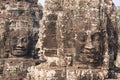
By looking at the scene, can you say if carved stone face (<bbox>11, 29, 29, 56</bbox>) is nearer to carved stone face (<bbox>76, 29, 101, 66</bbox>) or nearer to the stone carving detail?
the stone carving detail

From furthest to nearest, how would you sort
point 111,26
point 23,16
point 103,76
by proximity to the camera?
point 23,16, point 111,26, point 103,76

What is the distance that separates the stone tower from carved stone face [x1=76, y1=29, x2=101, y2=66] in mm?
21049

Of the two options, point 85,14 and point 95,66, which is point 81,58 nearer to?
point 95,66

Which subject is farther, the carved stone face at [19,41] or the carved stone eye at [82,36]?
the carved stone face at [19,41]

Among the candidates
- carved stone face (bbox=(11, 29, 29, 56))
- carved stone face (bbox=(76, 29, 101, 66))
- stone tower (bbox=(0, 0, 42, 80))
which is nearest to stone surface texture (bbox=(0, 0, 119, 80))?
carved stone face (bbox=(76, 29, 101, 66))

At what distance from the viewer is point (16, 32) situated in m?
31.6

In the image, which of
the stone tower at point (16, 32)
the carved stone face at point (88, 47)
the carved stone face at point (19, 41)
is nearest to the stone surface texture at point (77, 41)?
the carved stone face at point (88, 47)

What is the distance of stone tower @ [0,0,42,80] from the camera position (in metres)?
31.4

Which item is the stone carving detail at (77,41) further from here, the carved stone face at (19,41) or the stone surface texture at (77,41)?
the carved stone face at (19,41)

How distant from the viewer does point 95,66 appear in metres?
10.1

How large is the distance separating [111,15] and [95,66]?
1707mm

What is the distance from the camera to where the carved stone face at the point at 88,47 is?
1002 centimetres

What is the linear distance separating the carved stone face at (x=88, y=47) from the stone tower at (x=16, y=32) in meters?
21.0

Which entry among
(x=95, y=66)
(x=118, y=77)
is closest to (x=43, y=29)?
(x=95, y=66)
